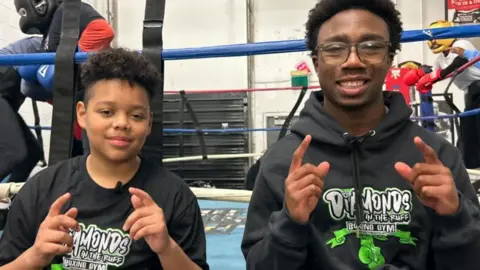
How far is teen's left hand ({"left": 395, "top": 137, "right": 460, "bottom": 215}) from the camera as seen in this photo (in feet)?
2.20

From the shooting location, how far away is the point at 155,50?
111cm

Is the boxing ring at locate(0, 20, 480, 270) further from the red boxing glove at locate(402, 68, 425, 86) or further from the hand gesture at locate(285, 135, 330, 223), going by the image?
the red boxing glove at locate(402, 68, 425, 86)

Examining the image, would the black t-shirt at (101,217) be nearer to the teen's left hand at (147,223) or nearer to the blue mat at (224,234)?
the teen's left hand at (147,223)

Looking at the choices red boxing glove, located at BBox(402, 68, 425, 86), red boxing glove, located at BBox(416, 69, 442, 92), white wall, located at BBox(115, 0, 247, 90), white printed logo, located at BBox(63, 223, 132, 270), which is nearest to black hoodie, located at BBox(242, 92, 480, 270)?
white printed logo, located at BBox(63, 223, 132, 270)

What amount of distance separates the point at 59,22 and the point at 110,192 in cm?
95

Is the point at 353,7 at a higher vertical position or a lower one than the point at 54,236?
higher

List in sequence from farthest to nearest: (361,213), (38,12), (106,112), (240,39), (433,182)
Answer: (240,39), (38,12), (106,112), (361,213), (433,182)

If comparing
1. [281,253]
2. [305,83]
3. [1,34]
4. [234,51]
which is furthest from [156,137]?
[305,83]

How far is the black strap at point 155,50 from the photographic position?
1.08 metres

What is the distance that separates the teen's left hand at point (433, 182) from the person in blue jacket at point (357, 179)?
3 cm

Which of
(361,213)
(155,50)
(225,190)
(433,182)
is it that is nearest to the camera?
(433,182)

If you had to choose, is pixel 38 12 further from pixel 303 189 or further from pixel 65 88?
pixel 303 189

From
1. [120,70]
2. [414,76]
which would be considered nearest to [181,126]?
[414,76]

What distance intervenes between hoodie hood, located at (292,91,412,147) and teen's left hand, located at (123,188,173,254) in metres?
0.31
